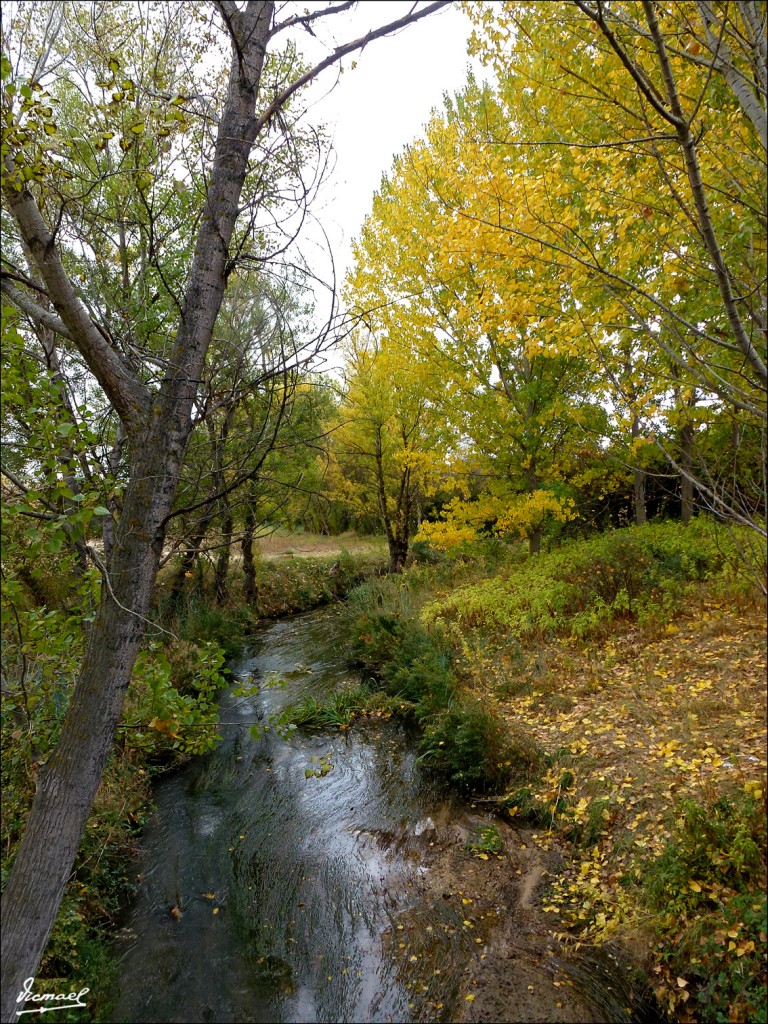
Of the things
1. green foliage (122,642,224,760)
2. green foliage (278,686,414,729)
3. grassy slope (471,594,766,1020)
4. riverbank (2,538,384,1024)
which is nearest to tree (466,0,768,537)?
grassy slope (471,594,766,1020)

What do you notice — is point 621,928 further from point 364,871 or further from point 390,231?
point 390,231

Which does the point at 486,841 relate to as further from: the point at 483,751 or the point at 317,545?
the point at 317,545

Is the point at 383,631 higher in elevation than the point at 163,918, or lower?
higher

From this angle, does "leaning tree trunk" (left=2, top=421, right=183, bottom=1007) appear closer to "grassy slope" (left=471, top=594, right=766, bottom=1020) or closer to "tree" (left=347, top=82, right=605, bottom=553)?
"grassy slope" (left=471, top=594, right=766, bottom=1020)

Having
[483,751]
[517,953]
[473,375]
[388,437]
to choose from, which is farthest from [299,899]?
[388,437]

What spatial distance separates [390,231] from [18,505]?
7787 millimetres

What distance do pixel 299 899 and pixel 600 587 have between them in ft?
17.5

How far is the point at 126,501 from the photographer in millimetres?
2527

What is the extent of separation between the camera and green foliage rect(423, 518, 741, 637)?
23.5 ft

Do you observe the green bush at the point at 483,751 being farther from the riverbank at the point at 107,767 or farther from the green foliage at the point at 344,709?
the riverbank at the point at 107,767

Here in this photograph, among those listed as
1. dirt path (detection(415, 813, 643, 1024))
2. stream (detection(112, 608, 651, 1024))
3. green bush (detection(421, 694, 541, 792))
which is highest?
green bush (detection(421, 694, 541, 792))

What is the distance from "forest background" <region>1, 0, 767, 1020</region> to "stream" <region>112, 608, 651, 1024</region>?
0.47m

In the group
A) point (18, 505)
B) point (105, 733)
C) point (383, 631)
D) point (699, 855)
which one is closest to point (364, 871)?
point (699, 855)

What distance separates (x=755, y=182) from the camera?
3.05 meters
